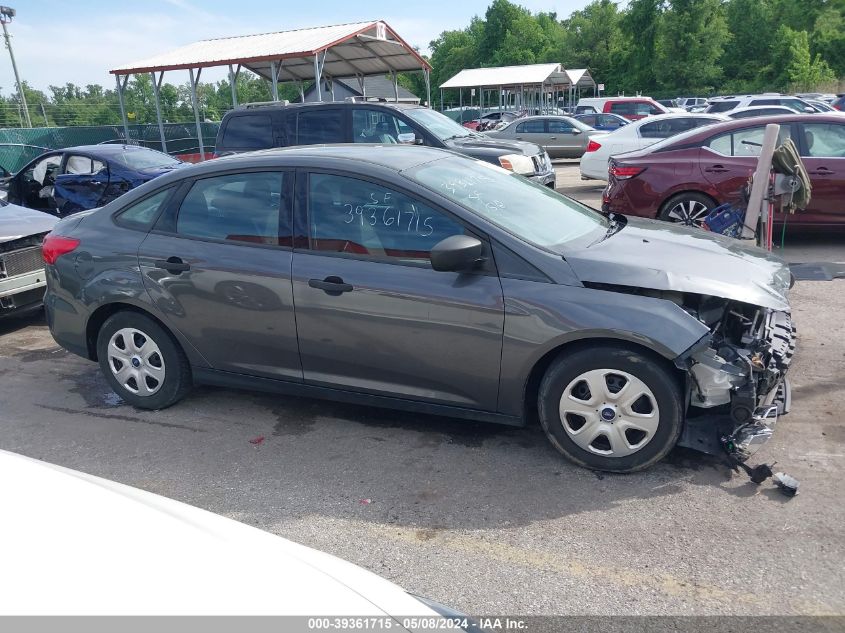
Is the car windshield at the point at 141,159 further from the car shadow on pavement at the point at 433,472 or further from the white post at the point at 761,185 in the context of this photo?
the white post at the point at 761,185

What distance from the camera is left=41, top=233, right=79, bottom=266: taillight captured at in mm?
4832

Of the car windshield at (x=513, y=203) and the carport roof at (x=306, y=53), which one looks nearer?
the car windshield at (x=513, y=203)

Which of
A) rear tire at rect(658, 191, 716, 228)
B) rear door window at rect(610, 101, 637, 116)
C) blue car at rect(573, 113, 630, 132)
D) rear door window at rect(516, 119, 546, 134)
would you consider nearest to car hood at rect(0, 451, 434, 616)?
rear tire at rect(658, 191, 716, 228)

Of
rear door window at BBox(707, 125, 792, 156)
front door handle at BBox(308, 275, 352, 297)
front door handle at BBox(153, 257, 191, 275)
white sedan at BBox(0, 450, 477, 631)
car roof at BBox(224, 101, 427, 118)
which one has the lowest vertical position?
white sedan at BBox(0, 450, 477, 631)

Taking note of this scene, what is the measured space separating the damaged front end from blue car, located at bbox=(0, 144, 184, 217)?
8.49 metres

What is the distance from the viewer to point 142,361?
472 centimetres

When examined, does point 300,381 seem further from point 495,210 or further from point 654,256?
point 654,256

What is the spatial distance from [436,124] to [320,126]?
184cm

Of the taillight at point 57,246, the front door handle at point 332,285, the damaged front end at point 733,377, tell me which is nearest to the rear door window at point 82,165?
the taillight at point 57,246

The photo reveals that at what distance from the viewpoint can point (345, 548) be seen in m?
3.18

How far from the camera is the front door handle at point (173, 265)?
14.5 ft

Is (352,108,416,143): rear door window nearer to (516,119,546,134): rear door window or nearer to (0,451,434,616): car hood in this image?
(0,451,434,616): car hood

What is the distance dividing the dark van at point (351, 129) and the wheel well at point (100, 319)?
6.36m

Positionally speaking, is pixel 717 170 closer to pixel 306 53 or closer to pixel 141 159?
pixel 141 159
